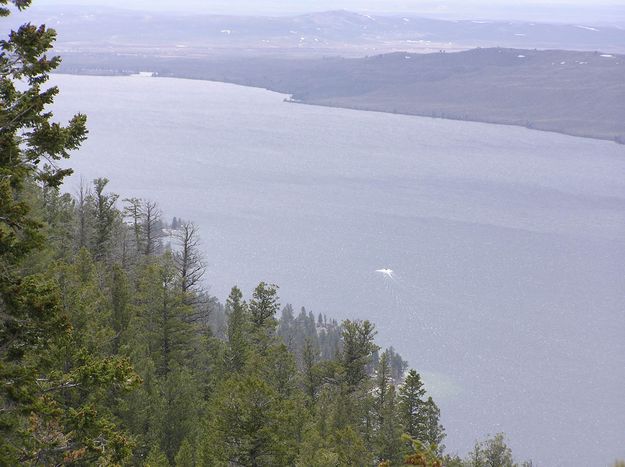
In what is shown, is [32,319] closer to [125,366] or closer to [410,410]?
[125,366]

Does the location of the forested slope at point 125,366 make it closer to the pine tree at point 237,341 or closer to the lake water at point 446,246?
the pine tree at point 237,341

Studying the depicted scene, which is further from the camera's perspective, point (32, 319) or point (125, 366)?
point (125, 366)

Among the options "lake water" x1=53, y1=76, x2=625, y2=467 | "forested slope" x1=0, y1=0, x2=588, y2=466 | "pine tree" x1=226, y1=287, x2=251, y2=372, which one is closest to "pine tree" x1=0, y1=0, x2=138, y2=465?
"forested slope" x1=0, y1=0, x2=588, y2=466

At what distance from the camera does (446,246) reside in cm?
8375

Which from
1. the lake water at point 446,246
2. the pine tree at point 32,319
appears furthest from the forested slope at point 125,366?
the lake water at point 446,246

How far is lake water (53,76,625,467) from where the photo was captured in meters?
52.0

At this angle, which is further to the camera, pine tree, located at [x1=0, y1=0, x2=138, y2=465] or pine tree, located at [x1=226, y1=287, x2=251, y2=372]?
pine tree, located at [x1=226, y1=287, x2=251, y2=372]

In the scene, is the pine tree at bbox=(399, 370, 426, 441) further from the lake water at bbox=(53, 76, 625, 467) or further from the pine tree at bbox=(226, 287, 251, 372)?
the lake water at bbox=(53, 76, 625, 467)

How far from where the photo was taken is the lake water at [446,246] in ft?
171

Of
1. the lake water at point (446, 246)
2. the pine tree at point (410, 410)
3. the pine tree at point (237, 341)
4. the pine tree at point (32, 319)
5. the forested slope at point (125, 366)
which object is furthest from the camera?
the lake water at point (446, 246)

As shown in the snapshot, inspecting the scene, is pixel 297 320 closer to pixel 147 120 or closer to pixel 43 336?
pixel 43 336

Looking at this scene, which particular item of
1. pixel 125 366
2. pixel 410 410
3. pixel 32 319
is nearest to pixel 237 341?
pixel 410 410

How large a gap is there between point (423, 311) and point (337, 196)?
44.8 meters

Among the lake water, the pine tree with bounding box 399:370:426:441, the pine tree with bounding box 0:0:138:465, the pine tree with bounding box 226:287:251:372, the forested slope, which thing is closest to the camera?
the pine tree with bounding box 0:0:138:465
